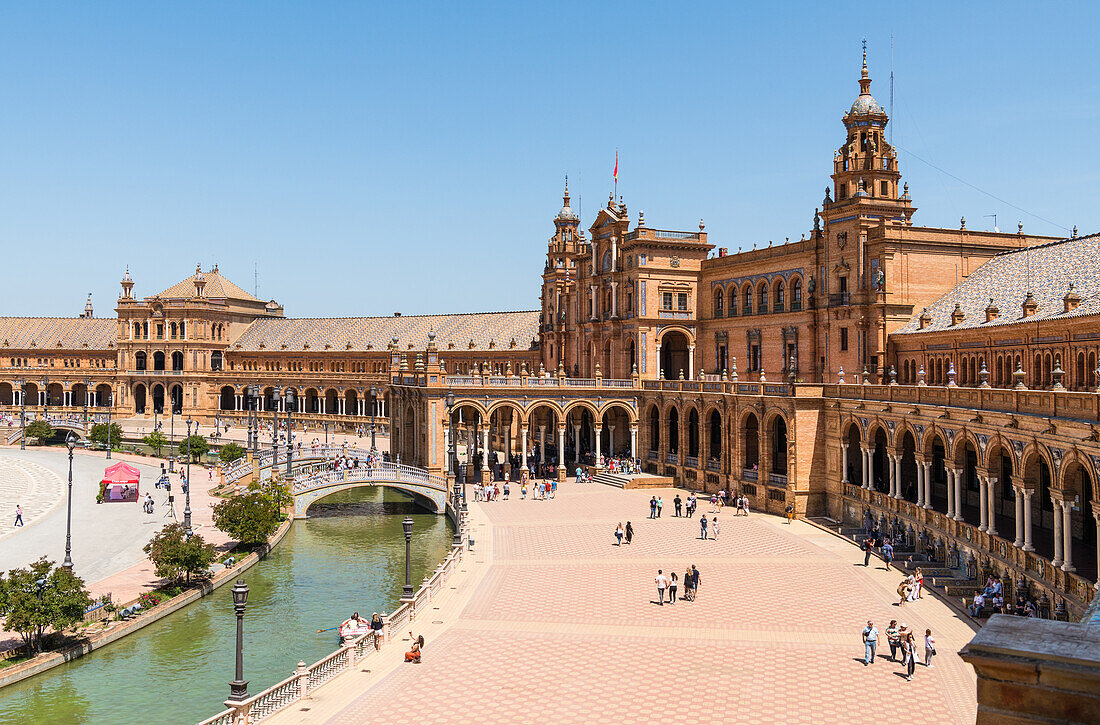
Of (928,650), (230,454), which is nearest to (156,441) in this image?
(230,454)

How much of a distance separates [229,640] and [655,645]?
53.5 feet

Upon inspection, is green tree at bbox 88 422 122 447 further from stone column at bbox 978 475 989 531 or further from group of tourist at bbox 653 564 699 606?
stone column at bbox 978 475 989 531

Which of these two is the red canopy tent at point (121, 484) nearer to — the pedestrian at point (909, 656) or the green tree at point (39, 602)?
the green tree at point (39, 602)

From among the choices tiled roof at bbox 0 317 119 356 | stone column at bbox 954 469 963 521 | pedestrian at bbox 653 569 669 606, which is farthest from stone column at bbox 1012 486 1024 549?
tiled roof at bbox 0 317 119 356

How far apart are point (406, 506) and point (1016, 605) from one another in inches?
1691

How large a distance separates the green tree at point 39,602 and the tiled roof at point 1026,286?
40368 mm

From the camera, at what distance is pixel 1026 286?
4950 cm

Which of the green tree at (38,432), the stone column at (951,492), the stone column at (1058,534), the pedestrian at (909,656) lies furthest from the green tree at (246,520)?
the green tree at (38,432)

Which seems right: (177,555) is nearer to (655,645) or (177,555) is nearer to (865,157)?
(655,645)

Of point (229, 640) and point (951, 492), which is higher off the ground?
point (951, 492)

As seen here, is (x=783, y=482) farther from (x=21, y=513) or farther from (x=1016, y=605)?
(x=21, y=513)

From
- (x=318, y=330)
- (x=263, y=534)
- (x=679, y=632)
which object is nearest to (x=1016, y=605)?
(x=679, y=632)

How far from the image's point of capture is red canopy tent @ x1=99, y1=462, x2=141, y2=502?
66.2 metres

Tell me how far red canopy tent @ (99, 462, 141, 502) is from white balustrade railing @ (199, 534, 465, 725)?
39837 mm
